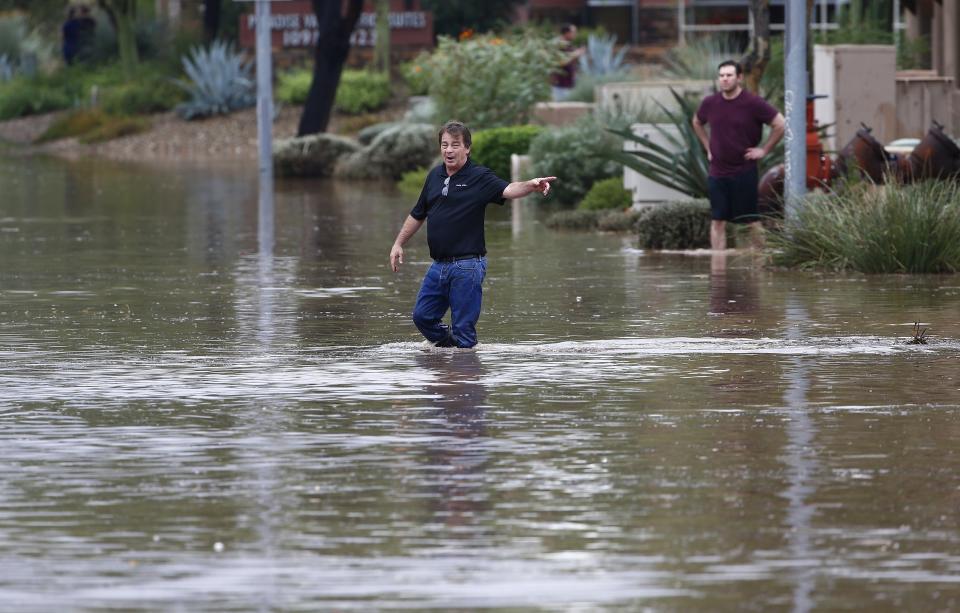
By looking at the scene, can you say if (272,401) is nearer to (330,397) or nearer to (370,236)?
(330,397)

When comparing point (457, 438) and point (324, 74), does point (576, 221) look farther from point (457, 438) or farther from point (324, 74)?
point (324, 74)

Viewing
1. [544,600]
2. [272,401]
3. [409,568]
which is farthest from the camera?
[272,401]

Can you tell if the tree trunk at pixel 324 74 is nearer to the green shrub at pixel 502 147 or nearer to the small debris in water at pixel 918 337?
the green shrub at pixel 502 147

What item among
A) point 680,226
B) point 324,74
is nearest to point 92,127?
point 324,74

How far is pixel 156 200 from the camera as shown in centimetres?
3019

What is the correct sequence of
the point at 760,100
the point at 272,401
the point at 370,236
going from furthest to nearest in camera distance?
the point at 370,236, the point at 760,100, the point at 272,401

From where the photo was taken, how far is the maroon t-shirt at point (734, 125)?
1817cm

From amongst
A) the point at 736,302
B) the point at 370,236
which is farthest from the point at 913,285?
the point at 370,236

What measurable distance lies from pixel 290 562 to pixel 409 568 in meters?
0.40

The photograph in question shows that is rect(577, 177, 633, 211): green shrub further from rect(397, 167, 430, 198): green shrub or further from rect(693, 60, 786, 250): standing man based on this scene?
rect(397, 167, 430, 198): green shrub

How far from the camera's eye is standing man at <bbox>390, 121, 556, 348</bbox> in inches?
497

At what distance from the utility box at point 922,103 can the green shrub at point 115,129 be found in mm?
28202

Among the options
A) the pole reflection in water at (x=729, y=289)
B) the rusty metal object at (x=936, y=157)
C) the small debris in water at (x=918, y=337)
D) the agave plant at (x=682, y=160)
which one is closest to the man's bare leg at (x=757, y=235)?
the pole reflection in water at (x=729, y=289)

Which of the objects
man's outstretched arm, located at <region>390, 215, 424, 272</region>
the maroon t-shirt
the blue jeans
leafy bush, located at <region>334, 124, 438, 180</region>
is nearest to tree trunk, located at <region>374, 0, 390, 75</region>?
leafy bush, located at <region>334, 124, 438, 180</region>
